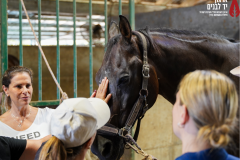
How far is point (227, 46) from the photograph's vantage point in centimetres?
168

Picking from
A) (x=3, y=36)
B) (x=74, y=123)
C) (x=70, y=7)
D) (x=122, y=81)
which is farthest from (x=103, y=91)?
(x=70, y=7)

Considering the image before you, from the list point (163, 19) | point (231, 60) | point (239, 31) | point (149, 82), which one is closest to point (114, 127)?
point (149, 82)

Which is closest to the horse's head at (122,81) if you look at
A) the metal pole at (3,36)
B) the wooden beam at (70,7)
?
the metal pole at (3,36)

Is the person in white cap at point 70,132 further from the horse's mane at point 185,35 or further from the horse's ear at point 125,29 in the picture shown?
the horse's mane at point 185,35

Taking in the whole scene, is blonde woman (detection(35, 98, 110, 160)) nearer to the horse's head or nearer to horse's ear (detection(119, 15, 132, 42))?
the horse's head

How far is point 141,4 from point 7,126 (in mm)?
3239

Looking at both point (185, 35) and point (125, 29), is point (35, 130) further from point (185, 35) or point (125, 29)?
point (185, 35)

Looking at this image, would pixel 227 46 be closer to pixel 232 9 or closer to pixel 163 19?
pixel 232 9

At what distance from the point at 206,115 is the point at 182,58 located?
3.21 ft

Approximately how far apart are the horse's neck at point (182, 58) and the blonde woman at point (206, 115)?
0.85 m

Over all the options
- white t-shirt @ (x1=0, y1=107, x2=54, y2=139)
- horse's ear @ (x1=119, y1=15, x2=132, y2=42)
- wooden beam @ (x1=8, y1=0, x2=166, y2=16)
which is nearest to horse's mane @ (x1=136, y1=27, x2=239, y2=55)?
horse's ear @ (x1=119, y1=15, x2=132, y2=42)

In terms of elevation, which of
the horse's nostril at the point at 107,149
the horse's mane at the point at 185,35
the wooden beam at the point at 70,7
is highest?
the wooden beam at the point at 70,7

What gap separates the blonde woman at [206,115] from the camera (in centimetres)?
63

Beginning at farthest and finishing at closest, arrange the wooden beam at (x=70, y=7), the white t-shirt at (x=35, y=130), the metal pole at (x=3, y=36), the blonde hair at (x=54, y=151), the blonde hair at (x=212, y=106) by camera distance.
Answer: the wooden beam at (x=70, y=7) < the metal pole at (x=3, y=36) < the white t-shirt at (x=35, y=130) < the blonde hair at (x=54, y=151) < the blonde hair at (x=212, y=106)
